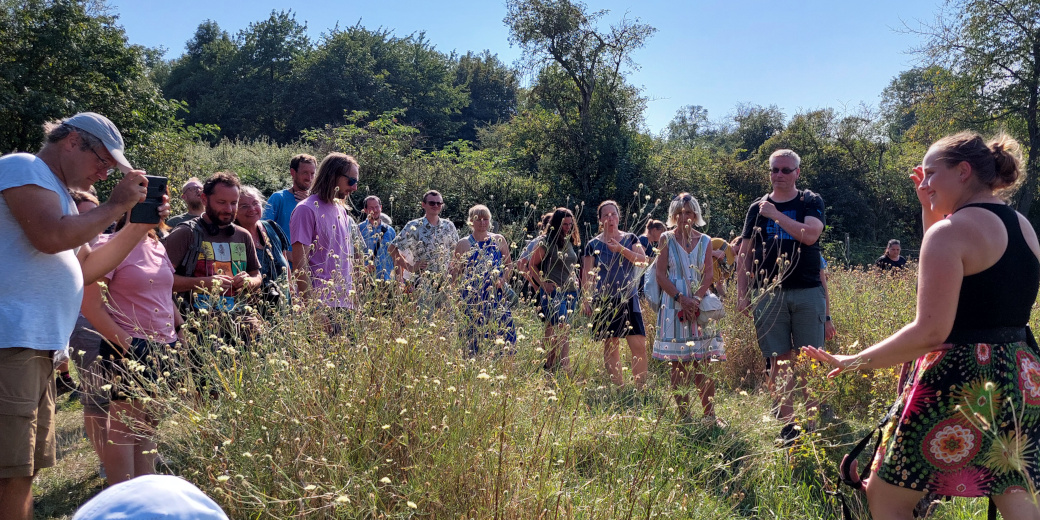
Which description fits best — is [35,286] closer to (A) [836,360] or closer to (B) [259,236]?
(B) [259,236]

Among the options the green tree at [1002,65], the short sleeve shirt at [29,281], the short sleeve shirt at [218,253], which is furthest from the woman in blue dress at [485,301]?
the green tree at [1002,65]

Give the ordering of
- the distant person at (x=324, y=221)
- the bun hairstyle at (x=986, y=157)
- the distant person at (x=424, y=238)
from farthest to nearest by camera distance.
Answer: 1. the distant person at (x=424, y=238)
2. the distant person at (x=324, y=221)
3. the bun hairstyle at (x=986, y=157)

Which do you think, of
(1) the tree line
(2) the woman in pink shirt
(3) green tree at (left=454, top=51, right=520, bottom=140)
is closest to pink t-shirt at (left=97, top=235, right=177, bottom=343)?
(2) the woman in pink shirt

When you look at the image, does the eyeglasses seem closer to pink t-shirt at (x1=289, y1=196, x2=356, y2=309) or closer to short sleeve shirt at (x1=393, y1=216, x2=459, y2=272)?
pink t-shirt at (x1=289, y1=196, x2=356, y2=309)

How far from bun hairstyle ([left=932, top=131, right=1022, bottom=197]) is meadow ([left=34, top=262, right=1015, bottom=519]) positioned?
80cm

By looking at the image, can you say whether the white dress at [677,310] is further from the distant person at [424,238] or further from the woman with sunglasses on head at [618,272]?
the distant person at [424,238]

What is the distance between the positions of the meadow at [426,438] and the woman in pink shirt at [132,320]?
25 cm

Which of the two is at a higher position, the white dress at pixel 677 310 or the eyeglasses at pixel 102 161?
the eyeglasses at pixel 102 161

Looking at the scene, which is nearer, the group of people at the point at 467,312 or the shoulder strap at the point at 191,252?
the group of people at the point at 467,312

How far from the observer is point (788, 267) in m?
4.64

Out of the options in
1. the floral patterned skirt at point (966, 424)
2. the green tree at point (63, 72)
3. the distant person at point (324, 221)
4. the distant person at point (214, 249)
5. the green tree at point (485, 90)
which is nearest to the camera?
the floral patterned skirt at point (966, 424)

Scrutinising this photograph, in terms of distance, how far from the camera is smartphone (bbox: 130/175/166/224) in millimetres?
2809

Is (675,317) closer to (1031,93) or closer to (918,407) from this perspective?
(918,407)

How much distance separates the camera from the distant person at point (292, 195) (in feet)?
17.4
